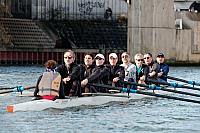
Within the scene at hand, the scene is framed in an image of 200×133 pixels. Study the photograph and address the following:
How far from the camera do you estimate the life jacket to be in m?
25.6

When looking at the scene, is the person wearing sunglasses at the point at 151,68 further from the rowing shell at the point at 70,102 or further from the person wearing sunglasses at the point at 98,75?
the person wearing sunglasses at the point at 98,75

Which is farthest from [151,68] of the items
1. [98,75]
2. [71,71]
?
[71,71]

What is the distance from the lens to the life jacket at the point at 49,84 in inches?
1008

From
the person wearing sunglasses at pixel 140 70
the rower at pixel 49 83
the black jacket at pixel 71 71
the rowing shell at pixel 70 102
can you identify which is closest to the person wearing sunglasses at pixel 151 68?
the person wearing sunglasses at pixel 140 70

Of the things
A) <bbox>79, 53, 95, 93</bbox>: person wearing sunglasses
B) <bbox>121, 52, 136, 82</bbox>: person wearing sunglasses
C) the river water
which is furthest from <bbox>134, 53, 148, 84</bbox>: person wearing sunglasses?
<bbox>79, 53, 95, 93</bbox>: person wearing sunglasses

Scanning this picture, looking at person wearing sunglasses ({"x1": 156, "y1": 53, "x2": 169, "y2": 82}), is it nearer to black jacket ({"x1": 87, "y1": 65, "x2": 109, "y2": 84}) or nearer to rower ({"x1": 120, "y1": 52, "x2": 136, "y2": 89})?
rower ({"x1": 120, "y1": 52, "x2": 136, "y2": 89})

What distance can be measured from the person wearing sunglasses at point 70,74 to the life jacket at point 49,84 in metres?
1.00

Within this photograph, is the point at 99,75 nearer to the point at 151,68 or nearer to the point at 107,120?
the point at 107,120

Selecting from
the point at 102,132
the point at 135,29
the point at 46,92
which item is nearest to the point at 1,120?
the point at 46,92

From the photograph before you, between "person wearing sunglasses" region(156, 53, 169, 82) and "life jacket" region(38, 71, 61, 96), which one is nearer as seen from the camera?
"life jacket" region(38, 71, 61, 96)

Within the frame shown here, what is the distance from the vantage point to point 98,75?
93.0 ft

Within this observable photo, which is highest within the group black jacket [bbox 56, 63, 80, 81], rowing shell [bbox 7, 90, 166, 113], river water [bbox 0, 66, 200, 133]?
black jacket [bbox 56, 63, 80, 81]

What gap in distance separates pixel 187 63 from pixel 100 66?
194 feet

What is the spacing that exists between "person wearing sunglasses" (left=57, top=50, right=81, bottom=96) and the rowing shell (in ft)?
1.37
